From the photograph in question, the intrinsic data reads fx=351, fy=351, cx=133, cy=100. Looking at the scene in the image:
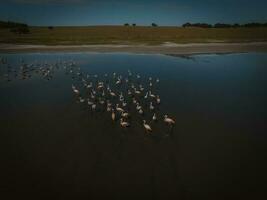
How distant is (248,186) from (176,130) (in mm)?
5034

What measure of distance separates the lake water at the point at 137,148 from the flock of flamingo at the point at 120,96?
13.1 inches

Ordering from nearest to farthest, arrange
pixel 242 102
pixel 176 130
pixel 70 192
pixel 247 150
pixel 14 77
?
1. pixel 70 192
2. pixel 247 150
3. pixel 176 130
4. pixel 242 102
5. pixel 14 77

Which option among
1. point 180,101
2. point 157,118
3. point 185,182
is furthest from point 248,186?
point 180,101

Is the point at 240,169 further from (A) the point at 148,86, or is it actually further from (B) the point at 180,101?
(A) the point at 148,86

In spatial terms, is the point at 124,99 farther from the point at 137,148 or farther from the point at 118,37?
the point at 118,37

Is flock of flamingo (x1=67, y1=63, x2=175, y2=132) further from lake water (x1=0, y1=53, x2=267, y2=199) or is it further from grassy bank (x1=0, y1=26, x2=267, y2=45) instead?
grassy bank (x1=0, y1=26, x2=267, y2=45)

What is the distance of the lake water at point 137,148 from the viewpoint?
34.5ft

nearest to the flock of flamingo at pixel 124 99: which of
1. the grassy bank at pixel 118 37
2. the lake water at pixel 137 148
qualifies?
the lake water at pixel 137 148

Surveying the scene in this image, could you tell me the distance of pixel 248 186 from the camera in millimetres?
10445

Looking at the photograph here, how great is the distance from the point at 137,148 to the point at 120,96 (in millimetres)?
7291

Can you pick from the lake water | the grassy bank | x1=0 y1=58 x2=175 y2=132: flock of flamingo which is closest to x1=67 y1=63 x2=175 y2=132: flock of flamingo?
x1=0 y1=58 x2=175 y2=132: flock of flamingo

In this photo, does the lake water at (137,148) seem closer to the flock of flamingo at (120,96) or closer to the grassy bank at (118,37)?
the flock of flamingo at (120,96)

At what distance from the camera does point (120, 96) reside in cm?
2017

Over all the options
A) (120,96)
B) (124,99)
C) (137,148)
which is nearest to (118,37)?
(124,99)
